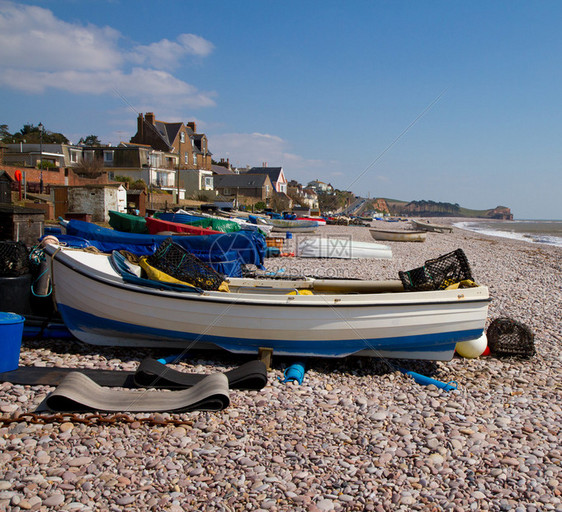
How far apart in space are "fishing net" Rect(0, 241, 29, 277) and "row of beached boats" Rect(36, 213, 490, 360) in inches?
26.5

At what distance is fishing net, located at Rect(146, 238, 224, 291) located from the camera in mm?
7051

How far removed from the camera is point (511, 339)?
7652mm

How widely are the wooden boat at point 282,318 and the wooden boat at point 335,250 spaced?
1273 cm

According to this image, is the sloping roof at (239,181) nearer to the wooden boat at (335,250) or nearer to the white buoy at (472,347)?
the wooden boat at (335,250)

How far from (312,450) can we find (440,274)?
3.95 meters

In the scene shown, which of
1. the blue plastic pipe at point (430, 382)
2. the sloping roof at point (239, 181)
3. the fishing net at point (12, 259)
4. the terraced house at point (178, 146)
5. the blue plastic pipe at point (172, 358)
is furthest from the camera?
the sloping roof at point (239, 181)

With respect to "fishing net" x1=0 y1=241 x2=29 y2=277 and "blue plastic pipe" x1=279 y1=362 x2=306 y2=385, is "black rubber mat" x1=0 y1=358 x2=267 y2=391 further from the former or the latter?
"fishing net" x1=0 y1=241 x2=29 y2=277

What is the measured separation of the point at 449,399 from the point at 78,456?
4419mm

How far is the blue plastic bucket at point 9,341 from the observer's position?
5.71 m

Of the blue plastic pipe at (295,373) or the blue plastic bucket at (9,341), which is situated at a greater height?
the blue plastic bucket at (9,341)

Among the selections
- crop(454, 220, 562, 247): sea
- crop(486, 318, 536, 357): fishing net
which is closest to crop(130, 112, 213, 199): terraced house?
crop(454, 220, 562, 247): sea

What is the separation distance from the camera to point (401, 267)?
699 inches

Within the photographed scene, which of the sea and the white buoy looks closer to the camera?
the white buoy

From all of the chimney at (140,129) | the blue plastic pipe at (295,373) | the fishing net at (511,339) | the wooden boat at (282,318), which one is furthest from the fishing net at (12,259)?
the chimney at (140,129)
